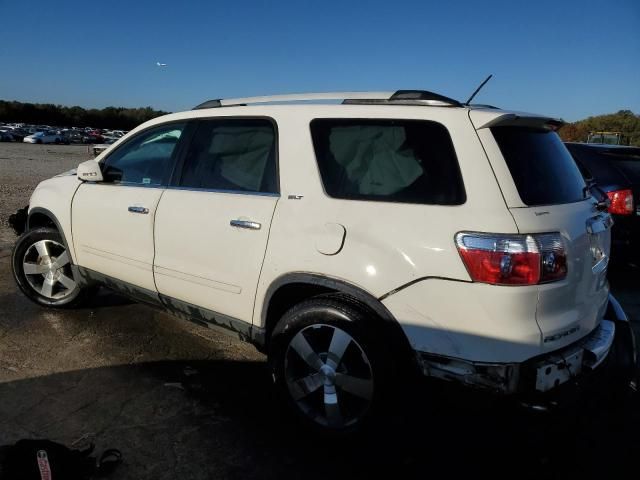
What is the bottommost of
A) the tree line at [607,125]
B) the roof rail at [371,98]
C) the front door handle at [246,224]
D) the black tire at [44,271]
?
the black tire at [44,271]

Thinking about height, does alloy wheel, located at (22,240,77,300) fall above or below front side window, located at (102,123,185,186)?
below

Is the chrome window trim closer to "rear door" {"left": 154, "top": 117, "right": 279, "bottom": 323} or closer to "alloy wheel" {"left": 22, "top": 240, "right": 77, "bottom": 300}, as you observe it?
"rear door" {"left": 154, "top": 117, "right": 279, "bottom": 323}

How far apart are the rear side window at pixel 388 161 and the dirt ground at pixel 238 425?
3.27ft

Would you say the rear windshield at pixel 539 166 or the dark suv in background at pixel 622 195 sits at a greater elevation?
the rear windshield at pixel 539 166

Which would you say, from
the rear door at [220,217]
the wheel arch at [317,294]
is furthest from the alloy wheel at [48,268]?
the wheel arch at [317,294]

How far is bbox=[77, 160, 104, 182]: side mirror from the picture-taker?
3.79 meters

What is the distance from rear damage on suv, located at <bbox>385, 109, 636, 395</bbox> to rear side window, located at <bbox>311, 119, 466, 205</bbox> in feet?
0.65

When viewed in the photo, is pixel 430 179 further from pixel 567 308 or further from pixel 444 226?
pixel 567 308

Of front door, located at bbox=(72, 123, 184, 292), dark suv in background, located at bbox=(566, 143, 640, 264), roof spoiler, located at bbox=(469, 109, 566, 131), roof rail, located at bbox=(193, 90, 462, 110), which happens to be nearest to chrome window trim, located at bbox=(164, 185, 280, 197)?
front door, located at bbox=(72, 123, 184, 292)

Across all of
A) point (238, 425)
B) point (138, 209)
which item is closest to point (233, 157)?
point (138, 209)

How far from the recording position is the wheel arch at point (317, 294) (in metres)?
2.38

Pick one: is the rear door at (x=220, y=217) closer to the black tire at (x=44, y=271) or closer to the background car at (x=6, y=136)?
the black tire at (x=44, y=271)

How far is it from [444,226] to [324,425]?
124 centimetres

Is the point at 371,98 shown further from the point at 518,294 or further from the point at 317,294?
the point at 518,294
